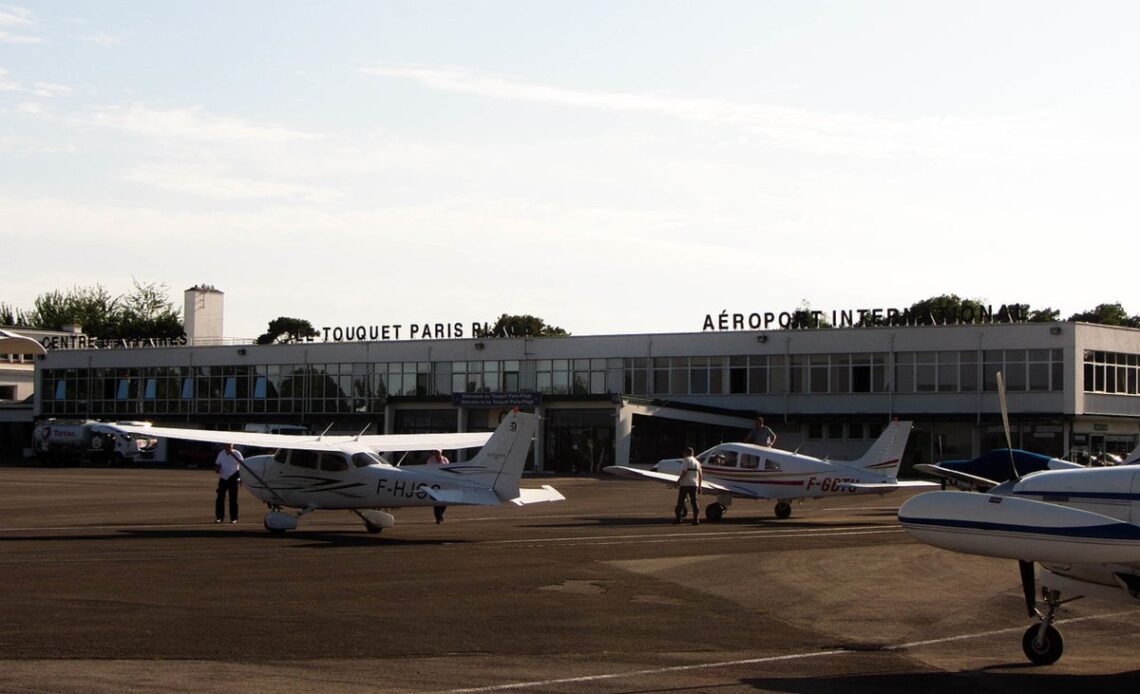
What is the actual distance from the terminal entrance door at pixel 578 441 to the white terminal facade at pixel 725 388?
78mm

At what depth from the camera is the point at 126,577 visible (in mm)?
18188

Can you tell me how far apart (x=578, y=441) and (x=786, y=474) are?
3567cm

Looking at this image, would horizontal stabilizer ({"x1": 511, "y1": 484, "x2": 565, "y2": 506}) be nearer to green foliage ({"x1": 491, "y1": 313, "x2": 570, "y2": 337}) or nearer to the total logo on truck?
the total logo on truck

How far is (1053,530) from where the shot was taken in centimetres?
1130

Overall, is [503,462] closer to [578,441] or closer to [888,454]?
[888,454]

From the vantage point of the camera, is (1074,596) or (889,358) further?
(889,358)

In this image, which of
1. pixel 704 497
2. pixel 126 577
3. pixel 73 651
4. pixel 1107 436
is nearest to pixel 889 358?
pixel 1107 436

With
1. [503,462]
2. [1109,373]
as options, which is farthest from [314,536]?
[1109,373]

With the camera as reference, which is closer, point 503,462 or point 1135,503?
point 1135,503

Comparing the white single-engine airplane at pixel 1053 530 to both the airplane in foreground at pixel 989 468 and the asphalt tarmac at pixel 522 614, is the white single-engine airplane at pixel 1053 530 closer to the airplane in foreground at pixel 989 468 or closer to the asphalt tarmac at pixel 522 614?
the asphalt tarmac at pixel 522 614

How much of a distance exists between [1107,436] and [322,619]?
57.4m

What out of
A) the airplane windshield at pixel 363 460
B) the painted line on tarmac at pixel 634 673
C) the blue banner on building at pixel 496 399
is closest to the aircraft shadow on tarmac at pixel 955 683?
the painted line on tarmac at pixel 634 673

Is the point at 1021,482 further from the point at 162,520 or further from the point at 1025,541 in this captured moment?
the point at 162,520

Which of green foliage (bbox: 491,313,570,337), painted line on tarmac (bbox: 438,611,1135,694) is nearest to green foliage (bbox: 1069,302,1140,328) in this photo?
green foliage (bbox: 491,313,570,337)
